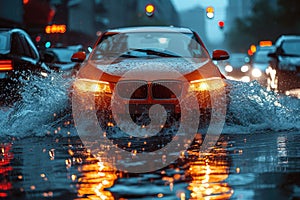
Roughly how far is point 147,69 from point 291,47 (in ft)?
47.6

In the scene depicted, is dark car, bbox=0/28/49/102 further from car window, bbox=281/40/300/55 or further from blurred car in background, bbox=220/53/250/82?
blurred car in background, bbox=220/53/250/82

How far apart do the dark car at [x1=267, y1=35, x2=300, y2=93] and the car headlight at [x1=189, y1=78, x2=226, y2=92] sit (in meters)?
11.4

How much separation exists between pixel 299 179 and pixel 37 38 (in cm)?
2016

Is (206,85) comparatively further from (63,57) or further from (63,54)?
(63,54)

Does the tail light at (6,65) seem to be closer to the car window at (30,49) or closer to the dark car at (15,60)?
the dark car at (15,60)

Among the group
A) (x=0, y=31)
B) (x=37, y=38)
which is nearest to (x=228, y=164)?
(x=0, y=31)

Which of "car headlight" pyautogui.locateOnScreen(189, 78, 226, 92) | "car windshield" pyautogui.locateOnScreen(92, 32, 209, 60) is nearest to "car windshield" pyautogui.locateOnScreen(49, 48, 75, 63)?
"car windshield" pyautogui.locateOnScreen(92, 32, 209, 60)

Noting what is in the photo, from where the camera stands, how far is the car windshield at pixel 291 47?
2323 cm

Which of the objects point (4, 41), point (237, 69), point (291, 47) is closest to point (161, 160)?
point (4, 41)

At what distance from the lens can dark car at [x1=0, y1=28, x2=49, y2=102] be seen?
13.2 meters

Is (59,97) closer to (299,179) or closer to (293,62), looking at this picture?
(299,179)

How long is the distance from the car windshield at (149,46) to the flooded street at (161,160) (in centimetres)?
88

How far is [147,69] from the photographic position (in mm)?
9711

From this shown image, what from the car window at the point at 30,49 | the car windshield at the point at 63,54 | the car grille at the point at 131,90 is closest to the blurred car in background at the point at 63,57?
the car windshield at the point at 63,54
